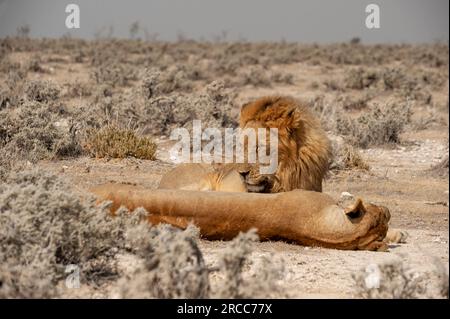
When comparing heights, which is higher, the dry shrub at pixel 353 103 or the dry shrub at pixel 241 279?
Answer: the dry shrub at pixel 241 279

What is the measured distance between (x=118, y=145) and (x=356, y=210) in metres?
5.36

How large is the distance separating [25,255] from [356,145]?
31.3 feet

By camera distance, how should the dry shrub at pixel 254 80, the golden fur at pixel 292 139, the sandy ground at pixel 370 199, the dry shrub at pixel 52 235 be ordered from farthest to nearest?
the dry shrub at pixel 254 80 < the golden fur at pixel 292 139 < the sandy ground at pixel 370 199 < the dry shrub at pixel 52 235

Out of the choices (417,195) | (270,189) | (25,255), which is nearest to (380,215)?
(270,189)

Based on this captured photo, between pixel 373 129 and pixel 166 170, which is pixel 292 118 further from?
pixel 373 129

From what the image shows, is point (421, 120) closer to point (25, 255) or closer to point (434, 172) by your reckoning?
point (434, 172)

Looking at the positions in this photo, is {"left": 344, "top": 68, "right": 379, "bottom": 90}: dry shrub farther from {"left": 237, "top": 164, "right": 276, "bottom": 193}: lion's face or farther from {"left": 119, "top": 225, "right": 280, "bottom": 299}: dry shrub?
{"left": 119, "top": 225, "right": 280, "bottom": 299}: dry shrub

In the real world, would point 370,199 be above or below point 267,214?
below

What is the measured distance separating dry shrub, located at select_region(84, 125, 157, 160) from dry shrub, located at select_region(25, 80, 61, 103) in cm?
428

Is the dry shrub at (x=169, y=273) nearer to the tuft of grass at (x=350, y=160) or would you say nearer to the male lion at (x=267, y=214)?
the male lion at (x=267, y=214)

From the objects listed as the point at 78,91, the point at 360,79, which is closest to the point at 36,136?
the point at 78,91

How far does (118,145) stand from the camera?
10555mm

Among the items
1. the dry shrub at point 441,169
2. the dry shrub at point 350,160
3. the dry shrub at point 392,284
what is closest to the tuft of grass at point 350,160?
the dry shrub at point 350,160

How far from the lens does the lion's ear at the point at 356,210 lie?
5.75 meters
